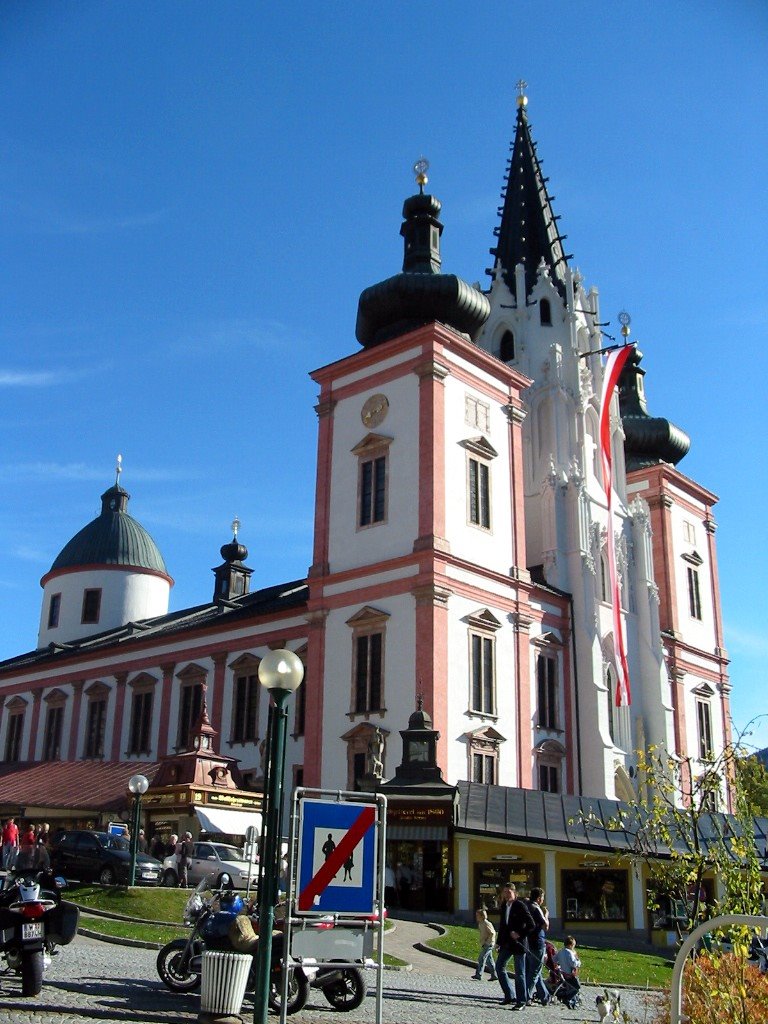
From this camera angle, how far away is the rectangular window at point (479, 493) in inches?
1513

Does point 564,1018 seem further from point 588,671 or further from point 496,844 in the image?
point 588,671

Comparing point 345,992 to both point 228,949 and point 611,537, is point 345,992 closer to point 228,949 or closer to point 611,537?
point 228,949

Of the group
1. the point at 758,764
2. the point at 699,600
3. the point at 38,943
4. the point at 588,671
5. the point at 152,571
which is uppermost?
the point at 152,571

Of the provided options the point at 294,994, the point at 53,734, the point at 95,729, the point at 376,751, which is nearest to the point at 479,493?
the point at 376,751

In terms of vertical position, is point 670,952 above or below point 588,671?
below

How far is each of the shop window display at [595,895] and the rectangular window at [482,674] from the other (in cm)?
843

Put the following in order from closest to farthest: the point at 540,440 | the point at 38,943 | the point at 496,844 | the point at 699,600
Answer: the point at 38,943 < the point at 496,844 < the point at 540,440 < the point at 699,600

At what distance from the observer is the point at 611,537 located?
44.1 meters

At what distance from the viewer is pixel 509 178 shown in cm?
5972

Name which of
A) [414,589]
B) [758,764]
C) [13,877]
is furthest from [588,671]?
[13,877]

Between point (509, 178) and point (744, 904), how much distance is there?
53580 mm

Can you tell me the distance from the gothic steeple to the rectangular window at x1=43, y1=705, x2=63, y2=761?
30.5 meters

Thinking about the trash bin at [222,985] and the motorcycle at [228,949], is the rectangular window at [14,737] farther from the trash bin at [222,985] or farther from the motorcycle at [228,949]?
the trash bin at [222,985]

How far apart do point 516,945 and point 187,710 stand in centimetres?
3251
